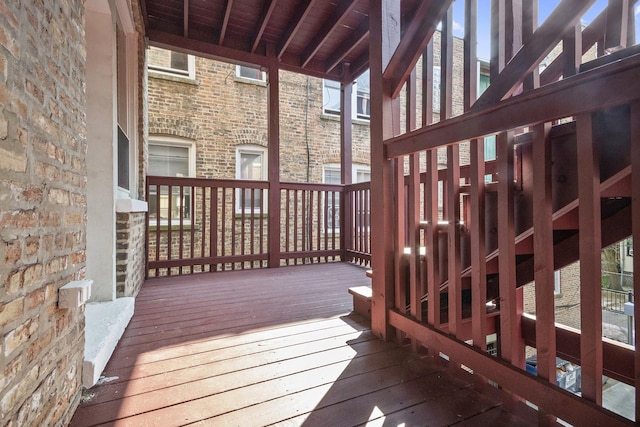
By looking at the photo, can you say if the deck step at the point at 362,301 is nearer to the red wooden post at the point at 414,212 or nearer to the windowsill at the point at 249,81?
the red wooden post at the point at 414,212

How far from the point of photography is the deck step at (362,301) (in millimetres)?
2004

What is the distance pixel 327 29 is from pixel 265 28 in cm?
72

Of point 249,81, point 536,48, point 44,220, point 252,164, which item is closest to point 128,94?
Answer: point 44,220

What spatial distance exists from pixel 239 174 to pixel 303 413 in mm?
5420

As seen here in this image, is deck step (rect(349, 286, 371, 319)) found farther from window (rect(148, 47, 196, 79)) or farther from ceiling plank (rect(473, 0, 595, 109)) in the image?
window (rect(148, 47, 196, 79))

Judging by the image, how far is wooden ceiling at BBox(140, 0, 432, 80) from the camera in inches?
127

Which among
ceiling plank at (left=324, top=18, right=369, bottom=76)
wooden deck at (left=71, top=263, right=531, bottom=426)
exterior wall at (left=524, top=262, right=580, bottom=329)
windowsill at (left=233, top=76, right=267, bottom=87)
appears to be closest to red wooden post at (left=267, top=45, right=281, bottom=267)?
ceiling plank at (left=324, top=18, right=369, bottom=76)

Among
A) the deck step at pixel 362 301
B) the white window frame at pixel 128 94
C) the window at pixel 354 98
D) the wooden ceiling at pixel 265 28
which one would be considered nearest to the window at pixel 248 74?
the window at pixel 354 98

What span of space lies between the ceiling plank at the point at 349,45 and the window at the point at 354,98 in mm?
2431

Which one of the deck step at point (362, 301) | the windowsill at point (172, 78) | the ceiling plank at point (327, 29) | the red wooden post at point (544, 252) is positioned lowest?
the deck step at point (362, 301)

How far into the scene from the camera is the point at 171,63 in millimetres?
5641

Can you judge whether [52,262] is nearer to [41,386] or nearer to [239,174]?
[41,386]

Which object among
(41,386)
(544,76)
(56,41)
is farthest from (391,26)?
(41,386)

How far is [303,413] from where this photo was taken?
3.62 feet
